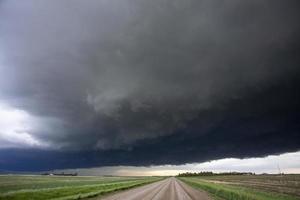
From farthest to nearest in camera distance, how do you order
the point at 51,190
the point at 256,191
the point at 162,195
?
1. the point at 51,190
2. the point at 256,191
3. the point at 162,195

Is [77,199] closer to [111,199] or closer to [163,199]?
[111,199]

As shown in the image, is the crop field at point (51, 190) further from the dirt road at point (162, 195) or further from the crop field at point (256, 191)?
the crop field at point (256, 191)

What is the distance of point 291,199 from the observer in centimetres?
3544

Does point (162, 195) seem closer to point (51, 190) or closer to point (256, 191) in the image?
point (256, 191)

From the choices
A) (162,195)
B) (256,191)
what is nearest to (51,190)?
(162,195)

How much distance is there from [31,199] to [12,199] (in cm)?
218

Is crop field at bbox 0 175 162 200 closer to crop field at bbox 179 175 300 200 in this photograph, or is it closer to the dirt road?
the dirt road

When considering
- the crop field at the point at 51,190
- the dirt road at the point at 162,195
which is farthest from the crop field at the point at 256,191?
the crop field at the point at 51,190

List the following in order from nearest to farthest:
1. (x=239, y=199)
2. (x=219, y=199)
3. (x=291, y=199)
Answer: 1. (x=291, y=199)
2. (x=239, y=199)
3. (x=219, y=199)

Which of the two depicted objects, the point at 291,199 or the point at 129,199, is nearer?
Result: the point at 291,199

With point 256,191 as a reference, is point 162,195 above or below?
below

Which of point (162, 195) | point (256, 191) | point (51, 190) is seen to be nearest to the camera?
point (162, 195)

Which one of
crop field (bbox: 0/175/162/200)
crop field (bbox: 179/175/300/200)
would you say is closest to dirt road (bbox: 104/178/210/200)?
crop field (bbox: 179/175/300/200)

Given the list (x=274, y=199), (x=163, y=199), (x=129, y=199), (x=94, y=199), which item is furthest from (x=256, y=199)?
(x=94, y=199)
